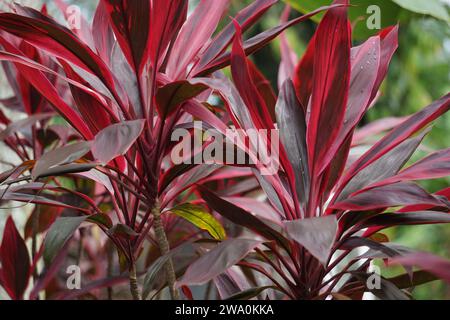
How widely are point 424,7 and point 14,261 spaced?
881mm

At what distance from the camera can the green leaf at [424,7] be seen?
106 centimetres

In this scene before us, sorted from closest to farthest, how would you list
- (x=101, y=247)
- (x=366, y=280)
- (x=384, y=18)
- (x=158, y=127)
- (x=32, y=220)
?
(x=366, y=280) → (x=158, y=127) → (x=32, y=220) → (x=384, y=18) → (x=101, y=247)

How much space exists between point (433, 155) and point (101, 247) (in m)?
1.07

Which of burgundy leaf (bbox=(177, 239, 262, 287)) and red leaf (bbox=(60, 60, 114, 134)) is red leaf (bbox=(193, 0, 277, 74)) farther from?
burgundy leaf (bbox=(177, 239, 262, 287))

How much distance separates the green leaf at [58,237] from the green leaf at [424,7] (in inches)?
27.9

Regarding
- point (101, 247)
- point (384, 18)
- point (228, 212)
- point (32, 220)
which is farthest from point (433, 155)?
point (101, 247)

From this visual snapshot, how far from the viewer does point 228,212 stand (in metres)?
0.71

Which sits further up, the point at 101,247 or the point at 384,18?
the point at 384,18

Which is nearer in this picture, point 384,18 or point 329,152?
point 329,152

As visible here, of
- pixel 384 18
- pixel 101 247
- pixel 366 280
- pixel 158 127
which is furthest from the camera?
pixel 101 247

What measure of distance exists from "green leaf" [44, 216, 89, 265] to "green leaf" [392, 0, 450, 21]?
71 cm

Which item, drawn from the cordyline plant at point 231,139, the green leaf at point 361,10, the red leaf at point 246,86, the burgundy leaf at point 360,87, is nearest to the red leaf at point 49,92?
the cordyline plant at point 231,139

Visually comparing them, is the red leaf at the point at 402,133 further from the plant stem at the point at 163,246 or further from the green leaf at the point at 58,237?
the green leaf at the point at 58,237
